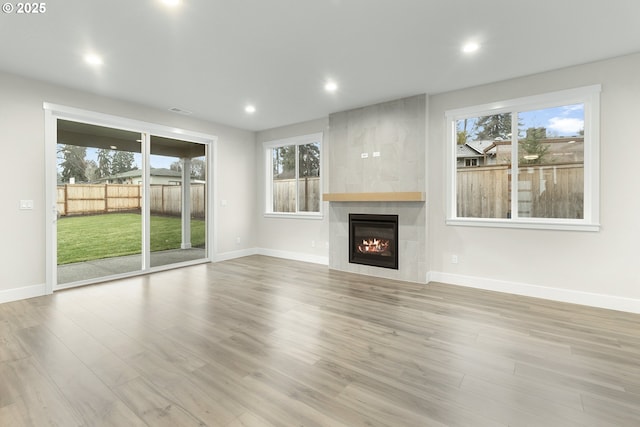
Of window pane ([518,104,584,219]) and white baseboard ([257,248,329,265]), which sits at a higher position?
window pane ([518,104,584,219])

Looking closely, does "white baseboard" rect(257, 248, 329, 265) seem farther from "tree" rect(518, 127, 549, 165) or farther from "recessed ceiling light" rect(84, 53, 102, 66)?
"recessed ceiling light" rect(84, 53, 102, 66)

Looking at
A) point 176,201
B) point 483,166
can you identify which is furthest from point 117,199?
point 483,166

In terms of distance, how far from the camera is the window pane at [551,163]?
11.8 ft

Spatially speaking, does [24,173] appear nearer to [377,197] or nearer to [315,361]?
[315,361]

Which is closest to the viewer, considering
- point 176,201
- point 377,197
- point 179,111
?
point 377,197

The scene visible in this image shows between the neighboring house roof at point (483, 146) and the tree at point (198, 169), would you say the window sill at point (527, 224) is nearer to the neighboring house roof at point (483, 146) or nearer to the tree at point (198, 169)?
the neighboring house roof at point (483, 146)

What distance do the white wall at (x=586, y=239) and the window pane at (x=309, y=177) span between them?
2.64 metres

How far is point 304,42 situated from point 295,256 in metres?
4.19

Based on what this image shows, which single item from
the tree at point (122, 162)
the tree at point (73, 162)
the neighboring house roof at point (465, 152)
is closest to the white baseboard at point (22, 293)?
the tree at point (73, 162)

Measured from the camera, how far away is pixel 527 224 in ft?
12.4

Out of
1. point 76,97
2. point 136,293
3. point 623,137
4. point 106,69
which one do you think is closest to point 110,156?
point 76,97

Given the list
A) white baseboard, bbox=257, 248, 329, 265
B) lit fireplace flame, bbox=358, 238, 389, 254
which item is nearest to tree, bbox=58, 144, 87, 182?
white baseboard, bbox=257, 248, 329, 265

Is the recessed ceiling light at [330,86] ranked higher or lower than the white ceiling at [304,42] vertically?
higher

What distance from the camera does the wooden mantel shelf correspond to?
4.35 m
